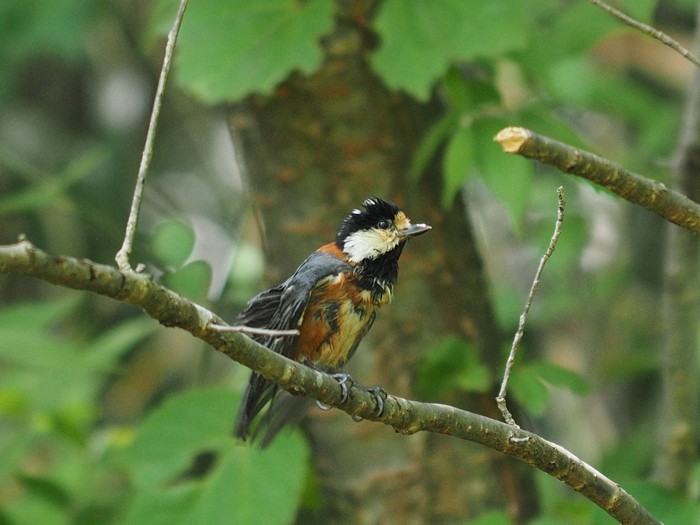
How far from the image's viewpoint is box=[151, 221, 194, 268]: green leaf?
3613mm

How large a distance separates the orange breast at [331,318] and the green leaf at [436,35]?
73 cm

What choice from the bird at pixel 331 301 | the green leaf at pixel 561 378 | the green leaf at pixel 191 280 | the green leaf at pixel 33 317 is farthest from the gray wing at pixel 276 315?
the green leaf at pixel 33 317

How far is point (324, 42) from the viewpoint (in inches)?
153

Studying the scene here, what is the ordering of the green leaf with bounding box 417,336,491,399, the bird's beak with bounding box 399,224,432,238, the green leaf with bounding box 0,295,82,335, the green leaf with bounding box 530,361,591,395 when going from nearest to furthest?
1. the bird's beak with bounding box 399,224,432,238
2. the green leaf with bounding box 530,361,591,395
3. the green leaf with bounding box 417,336,491,399
4. the green leaf with bounding box 0,295,82,335

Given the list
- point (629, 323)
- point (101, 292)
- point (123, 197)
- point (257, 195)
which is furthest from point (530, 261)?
point (101, 292)

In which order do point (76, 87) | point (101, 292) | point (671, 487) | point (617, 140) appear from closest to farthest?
point (101, 292)
point (671, 487)
point (617, 140)
point (76, 87)

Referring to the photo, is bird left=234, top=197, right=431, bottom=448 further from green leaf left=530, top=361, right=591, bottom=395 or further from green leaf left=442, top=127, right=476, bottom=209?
green leaf left=530, top=361, right=591, bottom=395

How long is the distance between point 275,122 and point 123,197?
3.47 metres

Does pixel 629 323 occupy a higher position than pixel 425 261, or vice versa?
pixel 425 261

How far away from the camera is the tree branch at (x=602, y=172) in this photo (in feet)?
6.46

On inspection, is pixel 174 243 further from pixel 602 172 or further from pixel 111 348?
pixel 602 172

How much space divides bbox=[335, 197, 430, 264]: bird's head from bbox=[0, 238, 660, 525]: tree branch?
0.86 m

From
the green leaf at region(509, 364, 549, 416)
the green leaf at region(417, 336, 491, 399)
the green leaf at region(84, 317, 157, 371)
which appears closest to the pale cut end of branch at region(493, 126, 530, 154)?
the green leaf at region(509, 364, 549, 416)

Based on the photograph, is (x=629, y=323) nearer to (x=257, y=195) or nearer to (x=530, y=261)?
(x=530, y=261)
